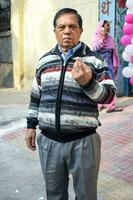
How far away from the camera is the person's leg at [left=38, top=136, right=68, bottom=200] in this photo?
8.82 ft

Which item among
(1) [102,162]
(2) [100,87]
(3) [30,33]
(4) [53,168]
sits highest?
(3) [30,33]

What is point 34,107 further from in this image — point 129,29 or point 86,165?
point 129,29

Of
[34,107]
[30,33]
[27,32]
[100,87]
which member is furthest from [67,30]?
[27,32]

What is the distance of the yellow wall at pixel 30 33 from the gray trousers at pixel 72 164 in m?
7.18

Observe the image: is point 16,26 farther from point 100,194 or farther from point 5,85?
point 100,194

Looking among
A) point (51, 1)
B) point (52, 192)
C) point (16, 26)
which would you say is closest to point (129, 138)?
point (52, 192)

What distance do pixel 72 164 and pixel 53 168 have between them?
0.14 meters

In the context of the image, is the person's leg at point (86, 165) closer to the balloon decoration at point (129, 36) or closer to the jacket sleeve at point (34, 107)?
the jacket sleeve at point (34, 107)

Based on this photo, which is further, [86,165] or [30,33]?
[30,33]

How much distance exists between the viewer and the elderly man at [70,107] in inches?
101

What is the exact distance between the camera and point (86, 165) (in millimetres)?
2627

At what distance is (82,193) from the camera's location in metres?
2.71

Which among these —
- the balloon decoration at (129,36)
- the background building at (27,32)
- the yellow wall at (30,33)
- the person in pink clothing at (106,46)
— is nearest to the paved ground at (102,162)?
the person in pink clothing at (106,46)

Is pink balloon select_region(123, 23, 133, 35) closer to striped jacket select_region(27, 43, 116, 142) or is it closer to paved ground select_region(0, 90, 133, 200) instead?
striped jacket select_region(27, 43, 116, 142)
